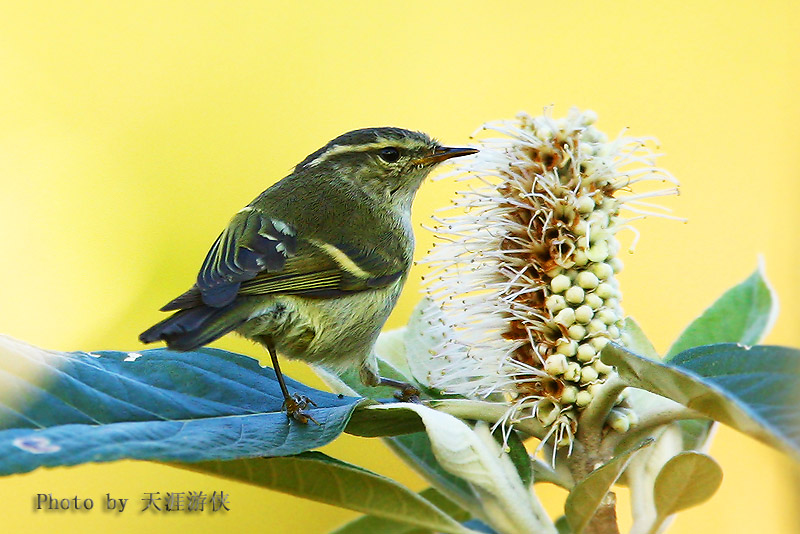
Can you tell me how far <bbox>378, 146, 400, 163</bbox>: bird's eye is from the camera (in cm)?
319

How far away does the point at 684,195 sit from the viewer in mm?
4355

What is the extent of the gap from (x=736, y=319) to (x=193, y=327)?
1.22 meters

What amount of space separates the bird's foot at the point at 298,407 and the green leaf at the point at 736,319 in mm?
809

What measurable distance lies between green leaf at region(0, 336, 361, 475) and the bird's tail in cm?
8

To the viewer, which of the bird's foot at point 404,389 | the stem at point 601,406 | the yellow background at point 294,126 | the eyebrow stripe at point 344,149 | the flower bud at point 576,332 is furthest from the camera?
the yellow background at point 294,126

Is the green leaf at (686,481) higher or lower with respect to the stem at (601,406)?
lower

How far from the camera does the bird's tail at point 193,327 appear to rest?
185cm

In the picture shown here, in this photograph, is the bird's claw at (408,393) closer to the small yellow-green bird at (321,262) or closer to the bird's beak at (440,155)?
the small yellow-green bird at (321,262)

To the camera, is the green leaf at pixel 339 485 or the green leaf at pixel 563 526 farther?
the green leaf at pixel 563 526

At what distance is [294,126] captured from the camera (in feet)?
15.3

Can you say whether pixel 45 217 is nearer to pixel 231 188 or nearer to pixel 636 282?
pixel 231 188

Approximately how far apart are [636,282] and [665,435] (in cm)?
239

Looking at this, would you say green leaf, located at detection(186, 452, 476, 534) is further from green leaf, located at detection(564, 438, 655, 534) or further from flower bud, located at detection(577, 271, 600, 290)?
flower bud, located at detection(577, 271, 600, 290)

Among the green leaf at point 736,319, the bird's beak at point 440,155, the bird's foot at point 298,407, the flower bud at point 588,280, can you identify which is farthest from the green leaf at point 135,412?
the bird's beak at point 440,155
